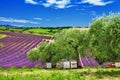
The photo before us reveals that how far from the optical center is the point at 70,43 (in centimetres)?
7400

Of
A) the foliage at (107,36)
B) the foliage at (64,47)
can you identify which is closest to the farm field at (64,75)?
the foliage at (107,36)

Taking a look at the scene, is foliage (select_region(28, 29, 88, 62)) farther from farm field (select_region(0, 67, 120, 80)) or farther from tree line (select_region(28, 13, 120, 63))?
farm field (select_region(0, 67, 120, 80))

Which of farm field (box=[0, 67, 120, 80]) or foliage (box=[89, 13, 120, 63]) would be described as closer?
farm field (box=[0, 67, 120, 80])

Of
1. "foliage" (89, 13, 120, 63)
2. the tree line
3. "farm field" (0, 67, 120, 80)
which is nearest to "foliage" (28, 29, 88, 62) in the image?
the tree line

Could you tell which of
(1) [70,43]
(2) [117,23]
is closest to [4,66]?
(1) [70,43]

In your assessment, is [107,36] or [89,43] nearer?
[107,36]

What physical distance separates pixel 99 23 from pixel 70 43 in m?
26.8

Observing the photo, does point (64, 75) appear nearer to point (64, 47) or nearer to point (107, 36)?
point (107, 36)

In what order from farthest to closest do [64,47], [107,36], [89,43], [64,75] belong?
1. [64,47]
2. [89,43]
3. [107,36]
4. [64,75]

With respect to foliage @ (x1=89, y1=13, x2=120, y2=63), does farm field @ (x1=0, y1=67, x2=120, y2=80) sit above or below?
below

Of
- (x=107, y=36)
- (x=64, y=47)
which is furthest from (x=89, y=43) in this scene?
(x=64, y=47)

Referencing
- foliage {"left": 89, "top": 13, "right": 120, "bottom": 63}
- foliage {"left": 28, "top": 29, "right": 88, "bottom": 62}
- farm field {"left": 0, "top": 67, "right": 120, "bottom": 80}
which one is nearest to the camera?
farm field {"left": 0, "top": 67, "right": 120, "bottom": 80}

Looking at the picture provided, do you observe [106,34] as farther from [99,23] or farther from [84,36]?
[84,36]

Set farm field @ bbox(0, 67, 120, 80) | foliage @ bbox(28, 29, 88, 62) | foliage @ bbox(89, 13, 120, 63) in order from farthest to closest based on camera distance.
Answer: foliage @ bbox(28, 29, 88, 62) < foliage @ bbox(89, 13, 120, 63) < farm field @ bbox(0, 67, 120, 80)
